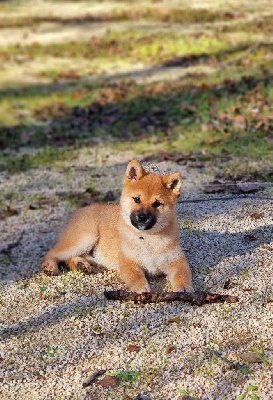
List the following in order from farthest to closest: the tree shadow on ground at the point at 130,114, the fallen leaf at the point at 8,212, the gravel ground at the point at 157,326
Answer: the tree shadow on ground at the point at 130,114
the fallen leaf at the point at 8,212
the gravel ground at the point at 157,326

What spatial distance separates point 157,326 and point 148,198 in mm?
1002

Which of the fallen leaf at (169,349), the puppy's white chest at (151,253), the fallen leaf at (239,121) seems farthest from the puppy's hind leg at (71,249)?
the fallen leaf at (239,121)

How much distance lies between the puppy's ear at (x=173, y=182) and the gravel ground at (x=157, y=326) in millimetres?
760

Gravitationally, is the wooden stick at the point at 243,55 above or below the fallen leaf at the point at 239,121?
above

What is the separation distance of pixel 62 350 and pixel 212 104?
7475mm

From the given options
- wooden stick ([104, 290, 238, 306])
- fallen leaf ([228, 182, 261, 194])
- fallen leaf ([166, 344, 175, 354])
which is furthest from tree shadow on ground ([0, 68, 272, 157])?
fallen leaf ([166, 344, 175, 354])

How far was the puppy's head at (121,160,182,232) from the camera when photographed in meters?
4.81

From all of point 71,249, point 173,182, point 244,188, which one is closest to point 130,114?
point 244,188

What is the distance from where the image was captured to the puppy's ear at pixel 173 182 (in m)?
4.93

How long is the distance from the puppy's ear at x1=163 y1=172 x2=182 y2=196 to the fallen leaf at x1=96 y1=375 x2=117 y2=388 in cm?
163

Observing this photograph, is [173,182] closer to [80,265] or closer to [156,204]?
[156,204]

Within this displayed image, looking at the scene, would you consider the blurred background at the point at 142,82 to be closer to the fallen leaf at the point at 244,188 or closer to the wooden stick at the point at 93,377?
the fallen leaf at the point at 244,188

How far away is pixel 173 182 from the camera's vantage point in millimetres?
4973

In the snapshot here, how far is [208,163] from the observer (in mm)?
8523
